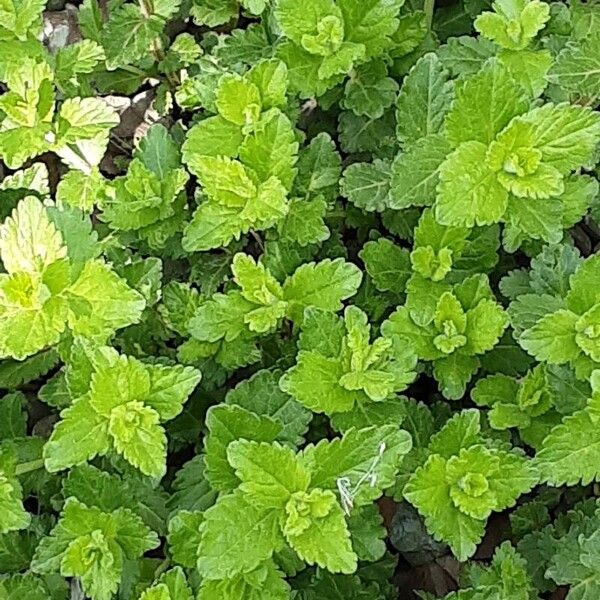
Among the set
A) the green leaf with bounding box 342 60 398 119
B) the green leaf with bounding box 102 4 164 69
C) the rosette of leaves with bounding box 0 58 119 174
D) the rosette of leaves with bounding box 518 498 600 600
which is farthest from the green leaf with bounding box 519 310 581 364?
the green leaf with bounding box 102 4 164 69

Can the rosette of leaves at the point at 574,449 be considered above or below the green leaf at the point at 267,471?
below

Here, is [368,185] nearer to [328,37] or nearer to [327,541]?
[328,37]

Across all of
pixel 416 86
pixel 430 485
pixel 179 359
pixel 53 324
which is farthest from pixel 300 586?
pixel 416 86

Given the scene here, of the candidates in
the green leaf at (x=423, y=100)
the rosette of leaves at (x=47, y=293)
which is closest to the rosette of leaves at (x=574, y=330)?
the green leaf at (x=423, y=100)

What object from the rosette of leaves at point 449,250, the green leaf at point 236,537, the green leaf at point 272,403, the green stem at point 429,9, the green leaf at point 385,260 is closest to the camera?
the green leaf at point 236,537

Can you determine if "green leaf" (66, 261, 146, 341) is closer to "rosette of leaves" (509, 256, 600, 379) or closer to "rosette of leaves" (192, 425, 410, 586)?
"rosette of leaves" (192, 425, 410, 586)

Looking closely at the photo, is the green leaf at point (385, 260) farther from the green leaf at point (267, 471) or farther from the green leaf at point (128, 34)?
the green leaf at point (128, 34)
